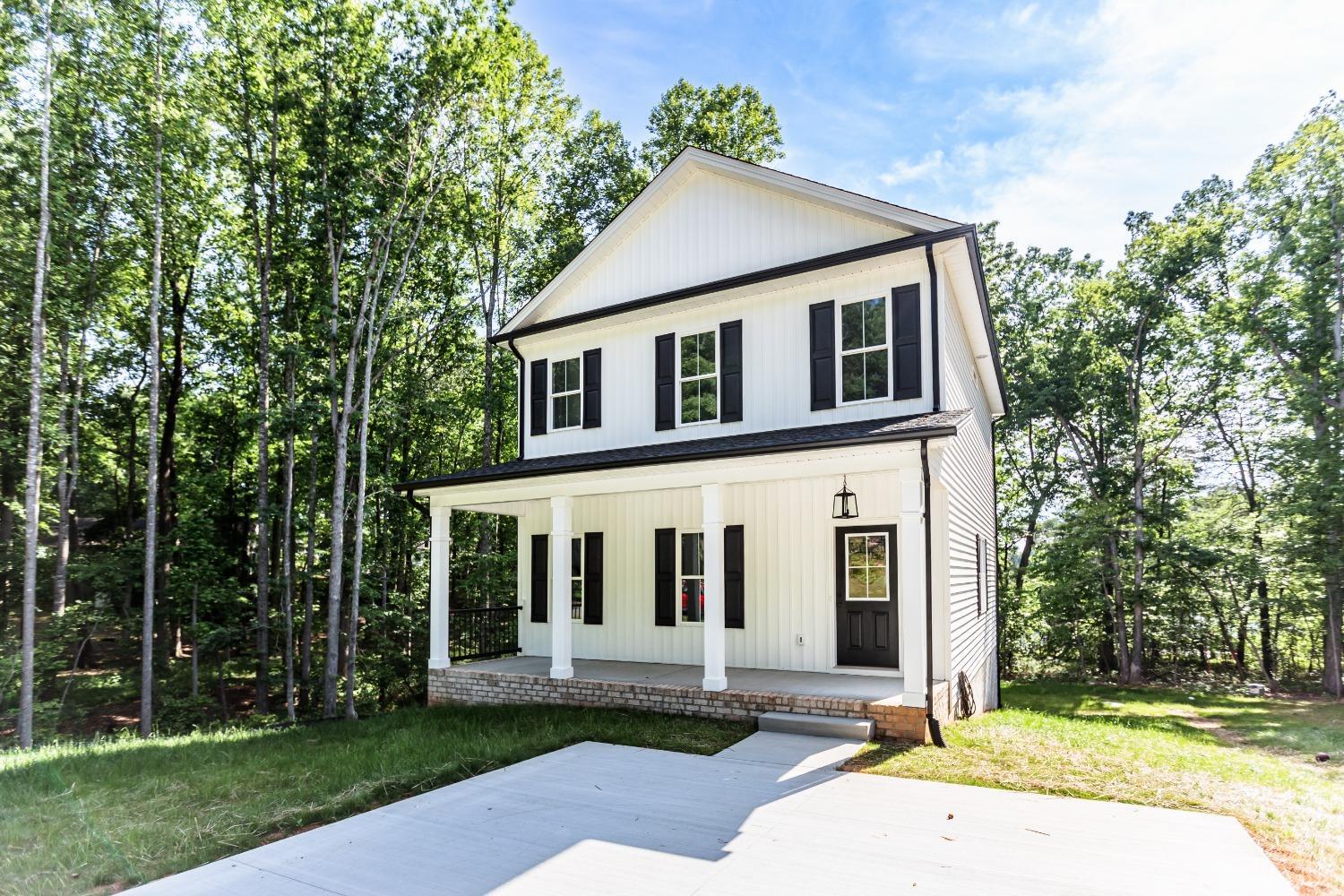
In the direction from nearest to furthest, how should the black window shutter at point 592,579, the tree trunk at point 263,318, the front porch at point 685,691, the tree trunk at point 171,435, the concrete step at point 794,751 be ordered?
the concrete step at point 794,751 < the front porch at point 685,691 < the black window shutter at point 592,579 < the tree trunk at point 263,318 < the tree trunk at point 171,435

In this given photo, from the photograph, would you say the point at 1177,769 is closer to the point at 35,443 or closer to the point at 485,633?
the point at 485,633

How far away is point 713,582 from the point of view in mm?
8305

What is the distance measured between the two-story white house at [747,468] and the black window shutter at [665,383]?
1.7 inches

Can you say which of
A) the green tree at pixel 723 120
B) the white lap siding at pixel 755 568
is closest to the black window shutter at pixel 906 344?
the white lap siding at pixel 755 568

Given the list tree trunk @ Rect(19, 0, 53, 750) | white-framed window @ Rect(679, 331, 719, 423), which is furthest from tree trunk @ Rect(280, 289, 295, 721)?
white-framed window @ Rect(679, 331, 719, 423)

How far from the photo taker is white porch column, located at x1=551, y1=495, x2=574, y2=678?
955 cm

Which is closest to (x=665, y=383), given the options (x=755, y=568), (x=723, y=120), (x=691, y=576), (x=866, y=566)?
(x=691, y=576)

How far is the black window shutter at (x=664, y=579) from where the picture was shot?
35.8 ft

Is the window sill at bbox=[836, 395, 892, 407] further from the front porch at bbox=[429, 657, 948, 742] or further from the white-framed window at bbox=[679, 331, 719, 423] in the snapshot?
the front porch at bbox=[429, 657, 948, 742]

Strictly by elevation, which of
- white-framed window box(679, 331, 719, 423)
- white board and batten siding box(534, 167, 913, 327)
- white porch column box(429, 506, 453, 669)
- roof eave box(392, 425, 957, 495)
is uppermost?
white board and batten siding box(534, 167, 913, 327)

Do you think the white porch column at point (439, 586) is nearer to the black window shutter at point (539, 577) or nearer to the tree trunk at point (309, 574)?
the black window shutter at point (539, 577)

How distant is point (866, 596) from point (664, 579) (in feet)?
9.98

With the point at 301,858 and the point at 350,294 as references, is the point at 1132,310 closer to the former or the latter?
the point at 350,294

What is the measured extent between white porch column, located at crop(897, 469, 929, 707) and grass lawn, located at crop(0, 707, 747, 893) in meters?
1.90
